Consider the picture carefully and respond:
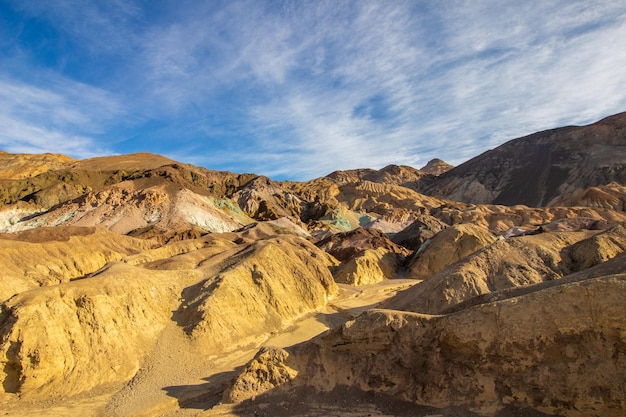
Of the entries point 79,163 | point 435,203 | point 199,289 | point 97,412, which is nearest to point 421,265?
point 199,289

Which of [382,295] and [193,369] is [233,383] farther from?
[382,295]

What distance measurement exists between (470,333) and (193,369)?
10033 mm

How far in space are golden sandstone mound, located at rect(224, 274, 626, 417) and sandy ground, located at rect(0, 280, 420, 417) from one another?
0.58 metres

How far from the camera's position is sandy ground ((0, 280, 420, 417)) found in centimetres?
1116

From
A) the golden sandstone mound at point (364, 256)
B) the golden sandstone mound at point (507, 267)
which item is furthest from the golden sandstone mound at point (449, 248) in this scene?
the golden sandstone mound at point (507, 267)

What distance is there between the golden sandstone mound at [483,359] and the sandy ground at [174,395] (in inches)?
22.7

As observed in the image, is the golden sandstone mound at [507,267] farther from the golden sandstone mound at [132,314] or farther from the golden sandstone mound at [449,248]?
the golden sandstone mound at [449,248]

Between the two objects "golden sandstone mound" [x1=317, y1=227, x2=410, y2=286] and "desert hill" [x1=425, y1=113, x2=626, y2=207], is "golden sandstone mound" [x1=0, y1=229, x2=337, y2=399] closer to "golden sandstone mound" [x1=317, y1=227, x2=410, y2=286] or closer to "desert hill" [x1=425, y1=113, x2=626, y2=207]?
"golden sandstone mound" [x1=317, y1=227, x2=410, y2=286]

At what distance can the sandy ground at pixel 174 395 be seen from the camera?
11.2 meters

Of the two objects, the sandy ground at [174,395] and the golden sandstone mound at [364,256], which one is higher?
the golden sandstone mound at [364,256]

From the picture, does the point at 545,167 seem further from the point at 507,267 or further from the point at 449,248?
the point at 507,267

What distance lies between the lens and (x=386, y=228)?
7556 centimetres

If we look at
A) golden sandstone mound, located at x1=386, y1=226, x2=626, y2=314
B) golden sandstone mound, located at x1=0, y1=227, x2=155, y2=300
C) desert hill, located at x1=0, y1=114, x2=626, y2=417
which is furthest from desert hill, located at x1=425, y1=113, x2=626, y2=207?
golden sandstone mound, located at x1=0, y1=227, x2=155, y2=300

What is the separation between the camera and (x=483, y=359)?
1026cm
